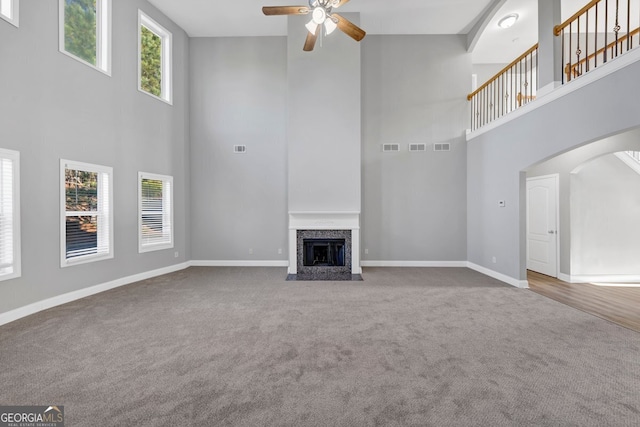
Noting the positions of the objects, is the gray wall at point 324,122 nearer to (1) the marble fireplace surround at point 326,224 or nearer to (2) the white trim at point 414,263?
(1) the marble fireplace surround at point 326,224

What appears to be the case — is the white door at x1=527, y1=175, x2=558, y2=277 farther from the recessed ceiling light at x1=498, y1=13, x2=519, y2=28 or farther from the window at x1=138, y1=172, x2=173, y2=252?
the window at x1=138, y1=172, x2=173, y2=252

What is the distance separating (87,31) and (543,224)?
881cm

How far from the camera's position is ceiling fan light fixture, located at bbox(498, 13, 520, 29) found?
20.1 ft

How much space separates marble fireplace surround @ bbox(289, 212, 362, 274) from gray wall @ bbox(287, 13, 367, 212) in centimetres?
13

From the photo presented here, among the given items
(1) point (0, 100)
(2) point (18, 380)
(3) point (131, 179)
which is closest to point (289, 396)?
(2) point (18, 380)

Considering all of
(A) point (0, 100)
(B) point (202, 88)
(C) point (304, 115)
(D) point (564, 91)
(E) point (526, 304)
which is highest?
(B) point (202, 88)

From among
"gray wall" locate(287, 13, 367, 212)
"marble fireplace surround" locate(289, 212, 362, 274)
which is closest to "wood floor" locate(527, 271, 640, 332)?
"marble fireplace surround" locate(289, 212, 362, 274)

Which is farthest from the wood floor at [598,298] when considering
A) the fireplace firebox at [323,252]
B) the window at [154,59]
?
the window at [154,59]

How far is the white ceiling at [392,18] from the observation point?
19.5 feet

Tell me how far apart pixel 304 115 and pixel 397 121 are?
230cm

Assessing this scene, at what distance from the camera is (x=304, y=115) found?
6.31 meters

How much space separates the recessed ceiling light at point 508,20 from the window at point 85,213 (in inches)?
316

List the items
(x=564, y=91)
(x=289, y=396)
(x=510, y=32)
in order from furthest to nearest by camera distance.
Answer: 1. (x=510, y=32)
2. (x=564, y=91)
3. (x=289, y=396)

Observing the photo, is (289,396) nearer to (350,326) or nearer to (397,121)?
(350,326)
